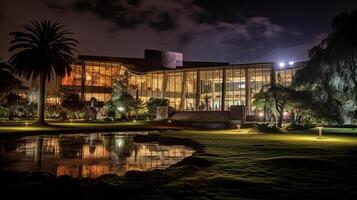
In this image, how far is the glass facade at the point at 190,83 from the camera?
250ft

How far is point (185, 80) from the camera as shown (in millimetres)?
85625

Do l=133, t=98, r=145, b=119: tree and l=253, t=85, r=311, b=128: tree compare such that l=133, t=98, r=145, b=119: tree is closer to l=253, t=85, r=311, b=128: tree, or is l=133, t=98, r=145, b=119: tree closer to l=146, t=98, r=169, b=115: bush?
l=146, t=98, r=169, b=115: bush

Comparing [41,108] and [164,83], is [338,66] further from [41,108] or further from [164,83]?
[164,83]

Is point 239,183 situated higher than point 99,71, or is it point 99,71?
point 99,71

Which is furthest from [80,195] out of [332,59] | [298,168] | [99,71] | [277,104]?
[99,71]

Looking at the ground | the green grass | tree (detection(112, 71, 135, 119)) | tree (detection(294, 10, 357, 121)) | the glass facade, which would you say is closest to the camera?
the ground

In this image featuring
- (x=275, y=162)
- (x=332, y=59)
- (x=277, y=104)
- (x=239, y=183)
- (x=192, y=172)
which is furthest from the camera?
(x=277, y=104)

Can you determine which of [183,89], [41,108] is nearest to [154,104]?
[183,89]

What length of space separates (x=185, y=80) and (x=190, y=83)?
2.85m

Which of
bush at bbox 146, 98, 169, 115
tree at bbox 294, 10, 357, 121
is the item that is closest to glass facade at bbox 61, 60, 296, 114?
bush at bbox 146, 98, 169, 115

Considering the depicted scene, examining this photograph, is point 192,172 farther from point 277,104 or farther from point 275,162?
point 277,104

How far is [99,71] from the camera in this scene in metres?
99.1

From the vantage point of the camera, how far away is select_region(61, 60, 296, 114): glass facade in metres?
76.2

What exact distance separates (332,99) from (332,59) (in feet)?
12.6
